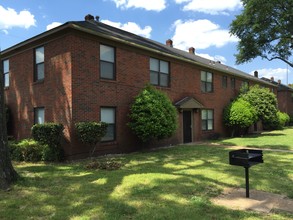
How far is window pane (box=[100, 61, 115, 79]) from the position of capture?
43.3ft

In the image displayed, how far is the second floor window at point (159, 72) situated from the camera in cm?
1615

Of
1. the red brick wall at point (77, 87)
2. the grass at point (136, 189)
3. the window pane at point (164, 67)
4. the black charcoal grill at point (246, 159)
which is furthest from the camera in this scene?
the window pane at point (164, 67)

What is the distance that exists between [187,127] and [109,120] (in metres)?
7.05

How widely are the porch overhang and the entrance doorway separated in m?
0.60

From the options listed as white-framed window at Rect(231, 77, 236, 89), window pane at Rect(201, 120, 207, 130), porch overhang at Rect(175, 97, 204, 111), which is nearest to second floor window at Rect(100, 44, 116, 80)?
porch overhang at Rect(175, 97, 204, 111)

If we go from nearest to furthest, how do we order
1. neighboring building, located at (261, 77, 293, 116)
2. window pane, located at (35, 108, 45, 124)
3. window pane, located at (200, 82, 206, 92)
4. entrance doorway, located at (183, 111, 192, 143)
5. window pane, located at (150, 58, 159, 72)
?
window pane, located at (35, 108, 45, 124)
window pane, located at (150, 58, 159, 72)
entrance doorway, located at (183, 111, 192, 143)
window pane, located at (200, 82, 206, 92)
neighboring building, located at (261, 77, 293, 116)

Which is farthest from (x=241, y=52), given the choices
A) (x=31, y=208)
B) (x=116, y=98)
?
(x=31, y=208)

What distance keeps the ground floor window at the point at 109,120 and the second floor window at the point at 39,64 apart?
3.29 metres

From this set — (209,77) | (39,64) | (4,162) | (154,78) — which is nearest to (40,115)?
(39,64)

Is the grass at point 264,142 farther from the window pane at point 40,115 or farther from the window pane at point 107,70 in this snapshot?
the window pane at point 40,115

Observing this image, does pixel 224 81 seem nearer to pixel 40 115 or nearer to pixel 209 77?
pixel 209 77

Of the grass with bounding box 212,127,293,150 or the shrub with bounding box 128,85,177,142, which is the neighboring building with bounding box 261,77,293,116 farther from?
the shrub with bounding box 128,85,177,142

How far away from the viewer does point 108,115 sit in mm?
13398

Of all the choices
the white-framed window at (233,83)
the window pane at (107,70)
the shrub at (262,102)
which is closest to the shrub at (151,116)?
the window pane at (107,70)
